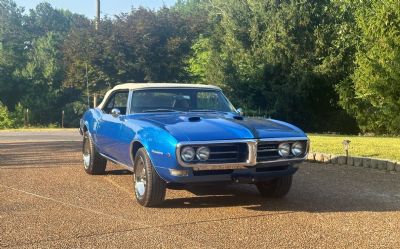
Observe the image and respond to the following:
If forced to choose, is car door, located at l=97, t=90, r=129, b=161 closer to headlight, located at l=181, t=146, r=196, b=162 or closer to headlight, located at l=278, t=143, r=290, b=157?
headlight, located at l=181, t=146, r=196, b=162

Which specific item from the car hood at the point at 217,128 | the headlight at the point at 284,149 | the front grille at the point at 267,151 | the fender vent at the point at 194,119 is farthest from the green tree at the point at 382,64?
the fender vent at the point at 194,119

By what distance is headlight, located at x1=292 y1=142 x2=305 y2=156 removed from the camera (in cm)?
616

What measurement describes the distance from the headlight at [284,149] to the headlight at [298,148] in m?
0.10

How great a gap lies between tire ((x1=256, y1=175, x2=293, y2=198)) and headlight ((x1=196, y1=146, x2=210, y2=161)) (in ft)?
4.71

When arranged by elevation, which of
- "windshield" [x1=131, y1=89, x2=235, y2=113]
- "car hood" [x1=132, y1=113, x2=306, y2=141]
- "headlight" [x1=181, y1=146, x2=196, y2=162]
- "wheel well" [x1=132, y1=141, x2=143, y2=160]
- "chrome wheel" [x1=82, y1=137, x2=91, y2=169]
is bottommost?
"chrome wheel" [x1=82, y1=137, x2=91, y2=169]

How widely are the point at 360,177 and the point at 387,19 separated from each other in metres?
15.2

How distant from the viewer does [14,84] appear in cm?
4488

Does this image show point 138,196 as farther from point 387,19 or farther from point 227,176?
point 387,19

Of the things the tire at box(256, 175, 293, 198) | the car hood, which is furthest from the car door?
the tire at box(256, 175, 293, 198)

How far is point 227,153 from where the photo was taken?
5797 millimetres

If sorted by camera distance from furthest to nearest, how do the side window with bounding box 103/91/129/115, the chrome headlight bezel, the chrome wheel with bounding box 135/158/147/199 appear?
the side window with bounding box 103/91/129/115 → the chrome wheel with bounding box 135/158/147/199 → the chrome headlight bezel

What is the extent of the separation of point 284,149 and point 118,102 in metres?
3.21

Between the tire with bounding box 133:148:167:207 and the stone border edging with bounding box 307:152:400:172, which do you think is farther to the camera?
the stone border edging with bounding box 307:152:400:172

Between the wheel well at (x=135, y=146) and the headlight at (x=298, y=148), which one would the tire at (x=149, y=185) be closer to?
the wheel well at (x=135, y=146)
